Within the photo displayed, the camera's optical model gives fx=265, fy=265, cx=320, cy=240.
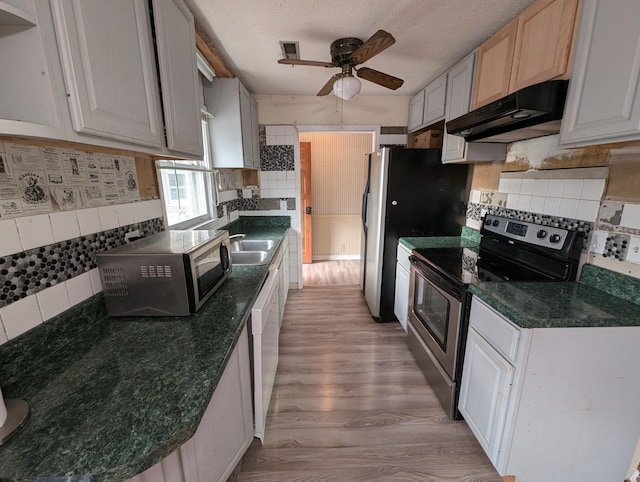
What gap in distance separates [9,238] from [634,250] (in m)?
2.45

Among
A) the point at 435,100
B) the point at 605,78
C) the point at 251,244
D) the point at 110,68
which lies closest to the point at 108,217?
the point at 110,68

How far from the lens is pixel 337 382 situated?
6.49 feet

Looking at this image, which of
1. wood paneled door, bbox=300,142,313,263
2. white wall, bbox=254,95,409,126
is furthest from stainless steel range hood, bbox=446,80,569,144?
wood paneled door, bbox=300,142,313,263

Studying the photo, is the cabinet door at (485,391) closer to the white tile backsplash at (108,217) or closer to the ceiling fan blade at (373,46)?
the ceiling fan blade at (373,46)

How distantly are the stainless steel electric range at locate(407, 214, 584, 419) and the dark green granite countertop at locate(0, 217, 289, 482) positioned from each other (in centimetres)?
120

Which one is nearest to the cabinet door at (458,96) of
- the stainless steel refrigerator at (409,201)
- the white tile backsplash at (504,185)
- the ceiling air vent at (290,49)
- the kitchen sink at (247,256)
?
the stainless steel refrigerator at (409,201)

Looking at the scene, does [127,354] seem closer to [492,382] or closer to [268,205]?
[492,382]

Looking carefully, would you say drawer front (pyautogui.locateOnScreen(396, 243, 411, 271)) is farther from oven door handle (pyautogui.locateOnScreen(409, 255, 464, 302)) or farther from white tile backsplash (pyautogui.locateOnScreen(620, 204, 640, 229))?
white tile backsplash (pyautogui.locateOnScreen(620, 204, 640, 229))

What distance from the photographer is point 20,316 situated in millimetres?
844

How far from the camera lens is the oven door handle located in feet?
4.96

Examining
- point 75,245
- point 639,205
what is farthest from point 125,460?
point 639,205

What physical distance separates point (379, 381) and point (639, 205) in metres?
1.76

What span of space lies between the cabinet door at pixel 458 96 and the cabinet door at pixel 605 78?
0.83m

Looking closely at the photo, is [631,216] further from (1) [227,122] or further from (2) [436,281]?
(1) [227,122]
